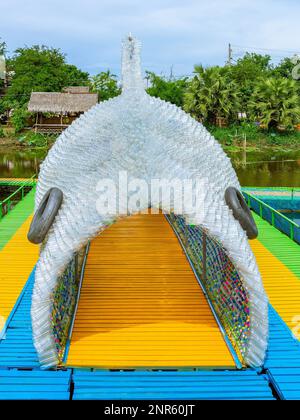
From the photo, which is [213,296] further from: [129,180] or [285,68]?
[285,68]

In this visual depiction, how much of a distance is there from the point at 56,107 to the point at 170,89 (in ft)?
35.3

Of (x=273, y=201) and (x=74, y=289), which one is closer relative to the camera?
(x=74, y=289)

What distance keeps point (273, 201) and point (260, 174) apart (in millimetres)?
9543

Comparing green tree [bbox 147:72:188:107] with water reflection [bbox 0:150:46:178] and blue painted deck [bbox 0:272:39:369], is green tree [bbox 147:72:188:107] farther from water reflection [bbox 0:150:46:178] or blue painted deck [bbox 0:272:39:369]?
Answer: blue painted deck [bbox 0:272:39:369]

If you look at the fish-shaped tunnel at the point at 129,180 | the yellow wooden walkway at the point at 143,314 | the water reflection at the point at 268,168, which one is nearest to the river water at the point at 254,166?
the water reflection at the point at 268,168

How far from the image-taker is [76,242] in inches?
173

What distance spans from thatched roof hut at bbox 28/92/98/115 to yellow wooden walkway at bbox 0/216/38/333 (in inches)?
1079

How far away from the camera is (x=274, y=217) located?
11492 mm

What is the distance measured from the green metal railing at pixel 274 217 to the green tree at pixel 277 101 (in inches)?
885

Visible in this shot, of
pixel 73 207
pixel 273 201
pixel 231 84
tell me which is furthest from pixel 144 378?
pixel 231 84

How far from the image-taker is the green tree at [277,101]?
33719 mm

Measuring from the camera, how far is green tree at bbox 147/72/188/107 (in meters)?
41.0

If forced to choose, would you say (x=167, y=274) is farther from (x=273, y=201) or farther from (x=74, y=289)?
(x=273, y=201)

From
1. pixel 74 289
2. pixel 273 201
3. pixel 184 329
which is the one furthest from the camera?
pixel 273 201
